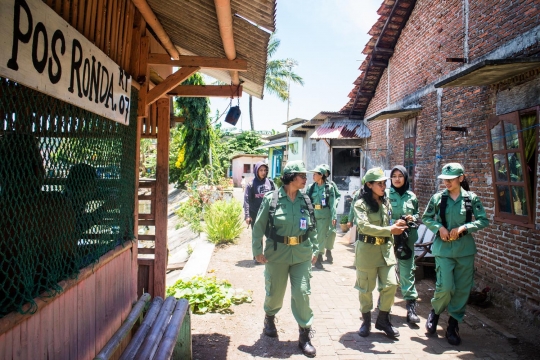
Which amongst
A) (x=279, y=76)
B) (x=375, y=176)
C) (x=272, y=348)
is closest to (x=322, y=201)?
(x=375, y=176)

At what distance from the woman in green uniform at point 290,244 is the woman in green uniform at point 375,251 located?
64 centimetres

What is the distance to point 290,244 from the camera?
4.77 m

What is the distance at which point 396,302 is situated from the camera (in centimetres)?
655

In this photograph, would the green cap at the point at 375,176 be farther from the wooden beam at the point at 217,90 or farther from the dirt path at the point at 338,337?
the wooden beam at the point at 217,90

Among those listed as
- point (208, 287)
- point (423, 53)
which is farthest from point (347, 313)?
point (423, 53)

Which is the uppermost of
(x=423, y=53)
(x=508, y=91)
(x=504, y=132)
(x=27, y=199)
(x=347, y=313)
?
(x=423, y=53)

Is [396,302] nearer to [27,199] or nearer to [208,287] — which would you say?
[208,287]

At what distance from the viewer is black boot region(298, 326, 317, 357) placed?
182 inches

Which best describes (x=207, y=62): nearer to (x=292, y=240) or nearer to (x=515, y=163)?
(x=292, y=240)

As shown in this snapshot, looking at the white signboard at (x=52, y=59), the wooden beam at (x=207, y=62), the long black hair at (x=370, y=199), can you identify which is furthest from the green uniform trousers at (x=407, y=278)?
the white signboard at (x=52, y=59)

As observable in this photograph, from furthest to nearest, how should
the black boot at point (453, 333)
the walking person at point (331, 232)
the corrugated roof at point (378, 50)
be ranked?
the corrugated roof at point (378, 50) → the walking person at point (331, 232) → the black boot at point (453, 333)


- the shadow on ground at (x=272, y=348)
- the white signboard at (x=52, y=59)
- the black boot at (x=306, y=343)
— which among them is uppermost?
the white signboard at (x=52, y=59)

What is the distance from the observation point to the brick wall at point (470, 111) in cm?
602

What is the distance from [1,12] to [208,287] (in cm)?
503
